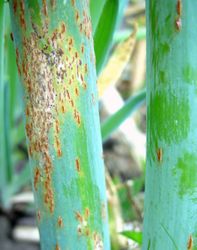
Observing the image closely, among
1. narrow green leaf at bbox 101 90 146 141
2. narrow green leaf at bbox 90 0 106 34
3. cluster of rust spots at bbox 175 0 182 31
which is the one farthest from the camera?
narrow green leaf at bbox 101 90 146 141

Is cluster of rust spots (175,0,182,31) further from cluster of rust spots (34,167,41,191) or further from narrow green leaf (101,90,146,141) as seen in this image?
narrow green leaf (101,90,146,141)

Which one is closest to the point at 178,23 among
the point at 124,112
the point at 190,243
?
the point at 190,243

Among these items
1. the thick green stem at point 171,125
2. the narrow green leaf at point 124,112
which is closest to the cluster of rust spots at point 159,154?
the thick green stem at point 171,125

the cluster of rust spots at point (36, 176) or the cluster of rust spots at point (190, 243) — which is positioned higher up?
the cluster of rust spots at point (36, 176)

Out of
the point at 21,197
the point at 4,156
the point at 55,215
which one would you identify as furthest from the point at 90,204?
the point at 21,197

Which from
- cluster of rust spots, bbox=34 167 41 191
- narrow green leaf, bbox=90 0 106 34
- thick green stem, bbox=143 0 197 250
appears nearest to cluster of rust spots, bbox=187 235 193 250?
thick green stem, bbox=143 0 197 250

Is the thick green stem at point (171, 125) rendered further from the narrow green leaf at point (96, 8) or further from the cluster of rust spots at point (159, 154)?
the narrow green leaf at point (96, 8)

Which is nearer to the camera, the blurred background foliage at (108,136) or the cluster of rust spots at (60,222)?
the cluster of rust spots at (60,222)
